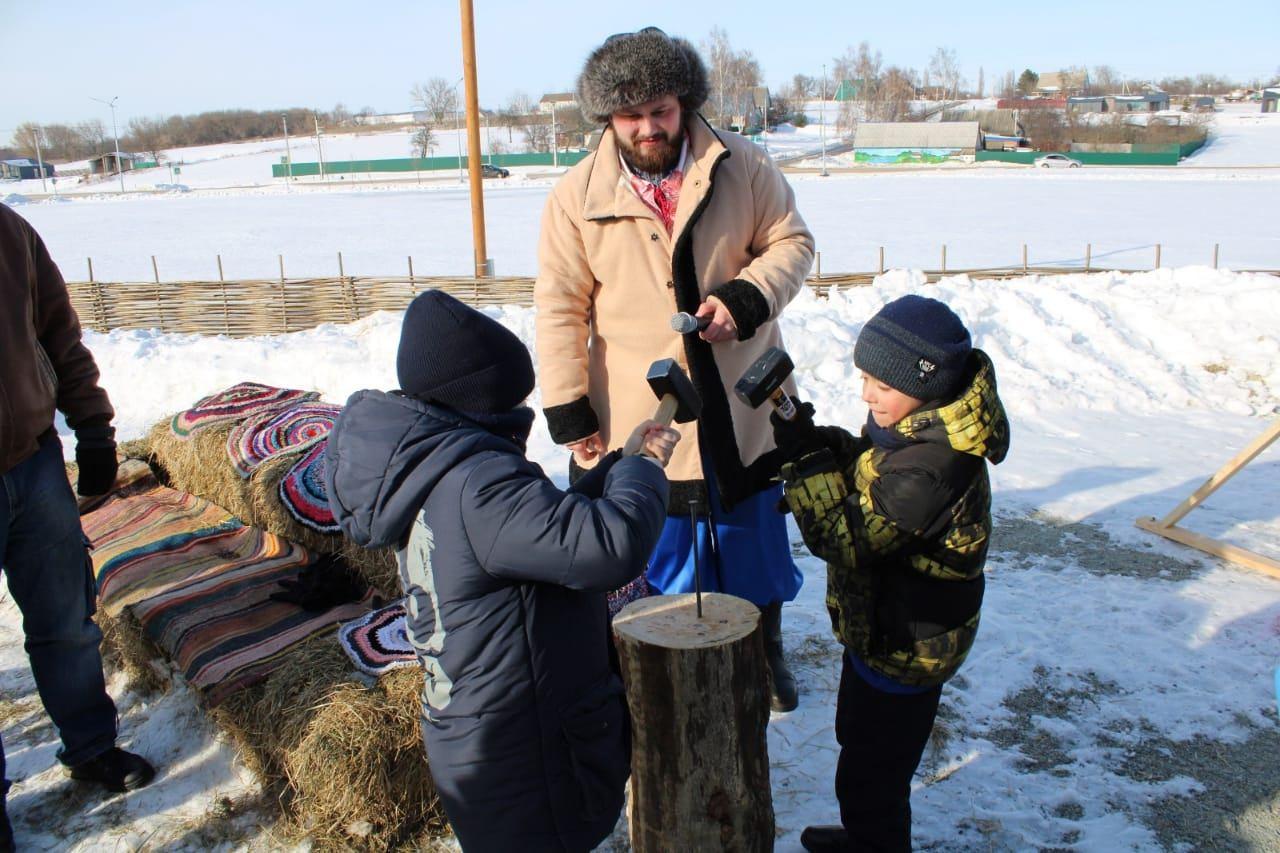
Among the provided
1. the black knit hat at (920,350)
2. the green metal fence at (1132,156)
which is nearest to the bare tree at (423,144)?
the green metal fence at (1132,156)

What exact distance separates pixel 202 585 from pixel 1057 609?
3356 mm

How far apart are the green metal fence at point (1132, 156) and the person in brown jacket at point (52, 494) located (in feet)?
161

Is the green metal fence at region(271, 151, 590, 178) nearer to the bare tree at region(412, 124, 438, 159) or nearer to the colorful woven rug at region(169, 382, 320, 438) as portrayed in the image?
the bare tree at region(412, 124, 438, 159)

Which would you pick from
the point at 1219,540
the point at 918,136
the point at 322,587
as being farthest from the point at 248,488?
the point at 918,136

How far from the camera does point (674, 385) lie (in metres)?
2.12

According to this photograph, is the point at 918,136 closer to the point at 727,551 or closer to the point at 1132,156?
the point at 1132,156

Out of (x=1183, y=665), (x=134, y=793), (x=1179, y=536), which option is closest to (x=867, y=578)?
(x=1183, y=665)

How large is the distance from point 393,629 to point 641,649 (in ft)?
4.63

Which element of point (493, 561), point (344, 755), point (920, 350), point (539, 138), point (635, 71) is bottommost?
point (344, 755)

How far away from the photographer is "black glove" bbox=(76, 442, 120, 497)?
2871 mm

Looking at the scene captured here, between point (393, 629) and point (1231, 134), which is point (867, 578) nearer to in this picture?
point (393, 629)

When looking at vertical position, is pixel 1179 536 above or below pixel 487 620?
below

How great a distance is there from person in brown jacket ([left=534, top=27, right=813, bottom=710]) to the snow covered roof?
185ft

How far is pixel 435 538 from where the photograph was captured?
5.56 ft
